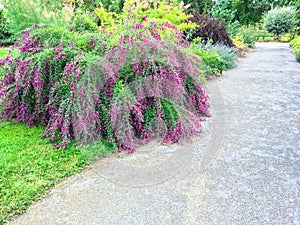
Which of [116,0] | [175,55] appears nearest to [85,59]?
[175,55]

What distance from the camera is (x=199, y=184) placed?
2.09 metres

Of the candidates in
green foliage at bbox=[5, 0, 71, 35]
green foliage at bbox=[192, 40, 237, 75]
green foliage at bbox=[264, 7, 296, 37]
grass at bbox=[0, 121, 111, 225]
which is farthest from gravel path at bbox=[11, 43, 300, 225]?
green foliage at bbox=[264, 7, 296, 37]

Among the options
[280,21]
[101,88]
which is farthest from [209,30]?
[280,21]

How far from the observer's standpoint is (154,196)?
195 cm

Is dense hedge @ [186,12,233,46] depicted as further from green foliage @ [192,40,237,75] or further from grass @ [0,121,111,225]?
grass @ [0,121,111,225]

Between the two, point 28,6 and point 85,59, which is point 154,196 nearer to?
point 85,59

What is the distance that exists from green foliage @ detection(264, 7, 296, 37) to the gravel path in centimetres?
1761

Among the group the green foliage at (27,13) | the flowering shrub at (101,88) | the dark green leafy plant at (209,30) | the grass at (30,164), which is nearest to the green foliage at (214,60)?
the dark green leafy plant at (209,30)

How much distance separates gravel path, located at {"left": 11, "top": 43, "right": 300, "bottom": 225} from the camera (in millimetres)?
1739

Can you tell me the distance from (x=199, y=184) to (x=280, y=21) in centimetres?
1953

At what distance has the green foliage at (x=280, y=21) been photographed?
17875 millimetres

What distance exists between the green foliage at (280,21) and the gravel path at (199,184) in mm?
17614

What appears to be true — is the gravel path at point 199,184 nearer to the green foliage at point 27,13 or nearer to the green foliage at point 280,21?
the green foliage at point 27,13

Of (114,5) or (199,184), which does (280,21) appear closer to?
(114,5)
